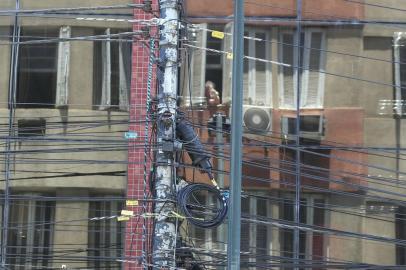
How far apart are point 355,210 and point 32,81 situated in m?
5.94

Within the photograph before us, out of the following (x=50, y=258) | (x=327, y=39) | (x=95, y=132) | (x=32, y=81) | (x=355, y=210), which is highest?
(x=327, y=39)

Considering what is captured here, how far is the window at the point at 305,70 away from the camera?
12.6 metres

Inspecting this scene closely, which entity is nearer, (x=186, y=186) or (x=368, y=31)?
(x=186, y=186)

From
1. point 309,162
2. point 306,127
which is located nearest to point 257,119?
point 306,127

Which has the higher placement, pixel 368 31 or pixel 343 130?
pixel 368 31

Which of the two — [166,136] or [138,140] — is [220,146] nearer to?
[138,140]

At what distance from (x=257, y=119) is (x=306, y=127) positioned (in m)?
0.84

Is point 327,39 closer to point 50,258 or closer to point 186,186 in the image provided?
point 186,186

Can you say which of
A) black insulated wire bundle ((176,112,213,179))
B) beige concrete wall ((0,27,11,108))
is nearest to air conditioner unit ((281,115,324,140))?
black insulated wire bundle ((176,112,213,179))

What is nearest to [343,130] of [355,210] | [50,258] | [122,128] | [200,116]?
[355,210]

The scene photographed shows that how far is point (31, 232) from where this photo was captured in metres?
12.6

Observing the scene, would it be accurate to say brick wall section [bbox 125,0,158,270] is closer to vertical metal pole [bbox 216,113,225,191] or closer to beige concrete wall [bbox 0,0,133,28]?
beige concrete wall [bbox 0,0,133,28]

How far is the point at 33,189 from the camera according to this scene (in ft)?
41.2

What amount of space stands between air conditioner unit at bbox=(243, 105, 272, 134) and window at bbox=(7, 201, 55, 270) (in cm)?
362
